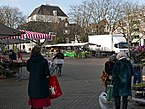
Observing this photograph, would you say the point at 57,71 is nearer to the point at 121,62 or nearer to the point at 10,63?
the point at 10,63

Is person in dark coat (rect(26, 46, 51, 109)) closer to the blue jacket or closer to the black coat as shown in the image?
the black coat

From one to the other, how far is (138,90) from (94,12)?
54.8 metres

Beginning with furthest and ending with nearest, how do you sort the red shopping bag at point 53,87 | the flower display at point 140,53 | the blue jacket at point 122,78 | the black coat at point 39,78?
1. the flower display at point 140,53
2. the blue jacket at point 122,78
3. the red shopping bag at point 53,87
4. the black coat at point 39,78

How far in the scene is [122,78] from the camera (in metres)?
7.11

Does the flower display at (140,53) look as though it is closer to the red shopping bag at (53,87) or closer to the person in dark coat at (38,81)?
the red shopping bag at (53,87)

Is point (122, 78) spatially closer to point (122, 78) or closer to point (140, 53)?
point (122, 78)

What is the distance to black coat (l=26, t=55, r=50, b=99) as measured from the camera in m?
6.55

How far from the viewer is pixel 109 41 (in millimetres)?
50219

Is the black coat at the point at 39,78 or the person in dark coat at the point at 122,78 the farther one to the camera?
the person in dark coat at the point at 122,78

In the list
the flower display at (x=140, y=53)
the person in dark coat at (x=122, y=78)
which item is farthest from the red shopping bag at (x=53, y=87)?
the flower display at (x=140, y=53)

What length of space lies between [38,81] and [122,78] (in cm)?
203

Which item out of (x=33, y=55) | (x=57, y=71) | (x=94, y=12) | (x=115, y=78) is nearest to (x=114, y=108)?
(x=115, y=78)

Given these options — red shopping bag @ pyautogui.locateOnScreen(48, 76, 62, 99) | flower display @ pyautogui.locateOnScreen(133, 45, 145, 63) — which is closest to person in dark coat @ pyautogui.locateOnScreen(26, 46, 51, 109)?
red shopping bag @ pyautogui.locateOnScreen(48, 76, 62, 99)

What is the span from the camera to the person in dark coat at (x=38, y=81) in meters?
6.55
